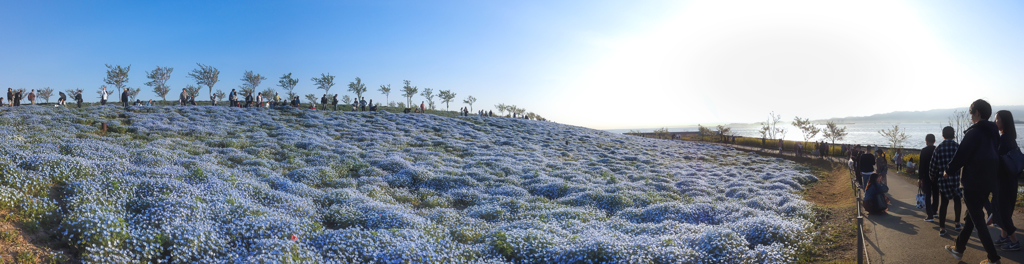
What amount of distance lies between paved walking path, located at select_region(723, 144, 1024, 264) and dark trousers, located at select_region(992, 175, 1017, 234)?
63 cm

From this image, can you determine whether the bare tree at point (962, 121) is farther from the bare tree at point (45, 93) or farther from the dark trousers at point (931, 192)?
the bare tree at point (45, 93)

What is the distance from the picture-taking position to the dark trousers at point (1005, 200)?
262 inches

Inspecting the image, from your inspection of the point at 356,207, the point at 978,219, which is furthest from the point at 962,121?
the point at 356,207

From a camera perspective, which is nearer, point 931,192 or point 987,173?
point 987,173

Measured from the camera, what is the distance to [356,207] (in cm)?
1038

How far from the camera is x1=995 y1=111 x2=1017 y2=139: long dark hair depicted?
6.82 m

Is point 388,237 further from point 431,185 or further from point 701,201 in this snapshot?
point 701,201

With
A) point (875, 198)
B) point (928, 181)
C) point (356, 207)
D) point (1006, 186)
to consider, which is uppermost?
point (1006, 186)

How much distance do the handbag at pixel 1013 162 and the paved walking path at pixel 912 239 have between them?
5.33 feet

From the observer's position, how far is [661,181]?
62.9ft

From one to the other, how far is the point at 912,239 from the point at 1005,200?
8.13 ft

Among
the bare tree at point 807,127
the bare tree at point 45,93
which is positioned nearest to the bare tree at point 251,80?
the bare tree at point 45,93

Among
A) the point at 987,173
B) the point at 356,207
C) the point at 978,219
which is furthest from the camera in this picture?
the point at 356,207

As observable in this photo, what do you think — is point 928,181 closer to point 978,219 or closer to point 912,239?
point 912,239
